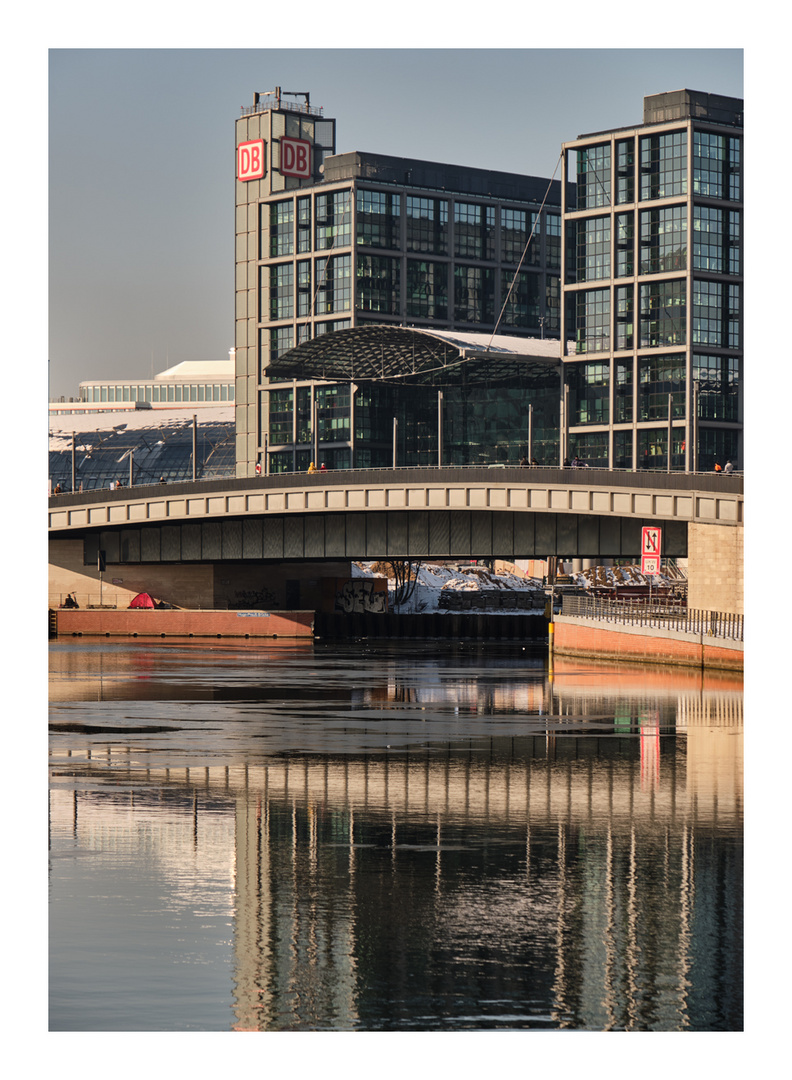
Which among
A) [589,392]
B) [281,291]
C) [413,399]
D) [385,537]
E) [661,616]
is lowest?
[661,616]

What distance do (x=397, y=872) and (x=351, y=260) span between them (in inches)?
6294

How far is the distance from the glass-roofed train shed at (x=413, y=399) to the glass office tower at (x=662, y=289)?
534 centimetres

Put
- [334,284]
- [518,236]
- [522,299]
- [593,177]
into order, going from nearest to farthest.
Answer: [593,177], [334,284], [518,236], [522,299]

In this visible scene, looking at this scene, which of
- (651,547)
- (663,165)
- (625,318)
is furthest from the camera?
(625,318)

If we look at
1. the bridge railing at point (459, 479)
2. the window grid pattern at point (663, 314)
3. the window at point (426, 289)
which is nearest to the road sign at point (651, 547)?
the bridge railing at point (459, 479)

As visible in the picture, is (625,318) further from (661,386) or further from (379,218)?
(379,218)

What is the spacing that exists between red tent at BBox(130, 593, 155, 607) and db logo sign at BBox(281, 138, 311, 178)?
279ft

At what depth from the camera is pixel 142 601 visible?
372 feet

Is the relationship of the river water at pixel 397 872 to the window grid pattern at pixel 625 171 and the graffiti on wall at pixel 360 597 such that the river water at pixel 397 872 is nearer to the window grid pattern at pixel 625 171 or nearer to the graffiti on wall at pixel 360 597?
the graffiti on wall at pixel 360 597

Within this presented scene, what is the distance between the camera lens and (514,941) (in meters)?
15.4

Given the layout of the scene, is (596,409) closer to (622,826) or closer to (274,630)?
(274,630)

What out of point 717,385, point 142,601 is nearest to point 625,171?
point 717,385

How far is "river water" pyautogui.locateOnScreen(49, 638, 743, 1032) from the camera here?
13266 mm

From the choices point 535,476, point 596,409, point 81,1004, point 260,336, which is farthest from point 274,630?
point 81,1004
